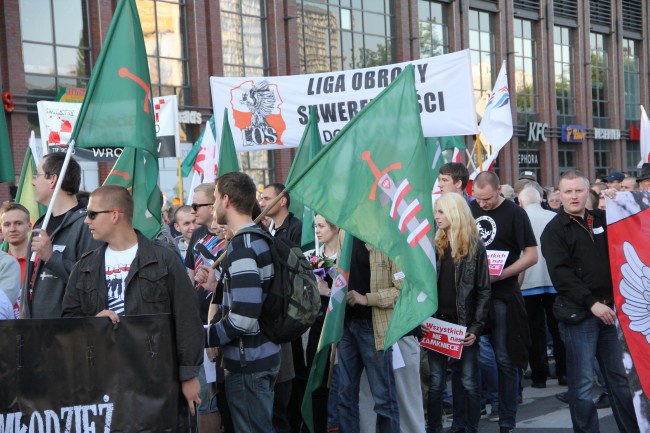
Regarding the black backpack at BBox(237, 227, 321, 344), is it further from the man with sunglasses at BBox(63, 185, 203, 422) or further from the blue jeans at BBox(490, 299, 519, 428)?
the blue jeans at BBox(490, 299, 519, 428)

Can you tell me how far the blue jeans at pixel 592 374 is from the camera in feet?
19.6

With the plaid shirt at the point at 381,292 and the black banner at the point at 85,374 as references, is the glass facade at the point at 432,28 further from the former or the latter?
the black banner at the point at 85,374

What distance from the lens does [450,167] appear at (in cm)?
776

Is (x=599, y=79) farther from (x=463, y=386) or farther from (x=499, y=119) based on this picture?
(x=463, y=386)

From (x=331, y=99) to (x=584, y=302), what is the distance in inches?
169

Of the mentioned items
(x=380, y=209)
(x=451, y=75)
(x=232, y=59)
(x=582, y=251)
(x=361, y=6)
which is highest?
(x=361, y=6)

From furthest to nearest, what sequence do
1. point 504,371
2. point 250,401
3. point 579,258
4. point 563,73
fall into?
point 563,73 < point 504,371 < point 579,258 < point 250,401

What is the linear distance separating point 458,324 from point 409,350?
489 millimetres

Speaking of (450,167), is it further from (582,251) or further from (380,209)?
(380,209)

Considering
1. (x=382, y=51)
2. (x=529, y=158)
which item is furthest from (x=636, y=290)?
(x=529, y=158)

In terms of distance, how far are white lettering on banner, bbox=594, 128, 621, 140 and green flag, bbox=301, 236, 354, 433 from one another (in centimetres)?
4054

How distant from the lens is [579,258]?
20.0ft

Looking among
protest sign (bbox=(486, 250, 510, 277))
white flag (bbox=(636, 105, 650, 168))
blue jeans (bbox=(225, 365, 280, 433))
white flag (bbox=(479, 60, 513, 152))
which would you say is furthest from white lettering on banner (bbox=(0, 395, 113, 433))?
white flag (bbox=(479, 60, 513, 152))

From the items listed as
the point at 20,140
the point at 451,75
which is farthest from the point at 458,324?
the point at 20,140
